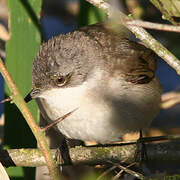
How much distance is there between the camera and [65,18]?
5.33 metres

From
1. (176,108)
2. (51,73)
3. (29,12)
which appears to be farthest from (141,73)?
(176,108)

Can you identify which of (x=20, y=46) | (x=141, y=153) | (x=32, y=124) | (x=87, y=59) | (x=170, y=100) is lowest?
(x=141, y=153)

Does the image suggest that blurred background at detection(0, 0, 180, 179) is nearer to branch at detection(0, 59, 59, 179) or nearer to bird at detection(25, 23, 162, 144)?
bird at detection(25, 23, 162, 144)

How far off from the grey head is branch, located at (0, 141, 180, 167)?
0.33 m

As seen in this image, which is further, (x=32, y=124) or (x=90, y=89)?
(x=90, y=89)

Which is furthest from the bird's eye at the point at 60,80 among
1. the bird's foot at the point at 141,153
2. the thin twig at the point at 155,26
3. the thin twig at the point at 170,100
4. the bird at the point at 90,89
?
the thin twig at the point at 170,100

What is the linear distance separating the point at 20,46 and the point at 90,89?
1.87 ft

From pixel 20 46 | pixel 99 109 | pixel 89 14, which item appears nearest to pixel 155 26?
pixel 99 109

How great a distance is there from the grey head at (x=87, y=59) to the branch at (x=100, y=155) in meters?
0.33

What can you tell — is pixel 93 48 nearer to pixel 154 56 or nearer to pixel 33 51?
pixel 33 51

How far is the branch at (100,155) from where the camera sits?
2273mm

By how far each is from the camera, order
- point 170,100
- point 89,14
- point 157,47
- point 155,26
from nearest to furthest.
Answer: point 155,26 < point 157,47 < point 89,14 < point 170,100

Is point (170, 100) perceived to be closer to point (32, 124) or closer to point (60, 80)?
point (60, 80)

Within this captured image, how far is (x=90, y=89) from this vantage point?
7.95 feet
